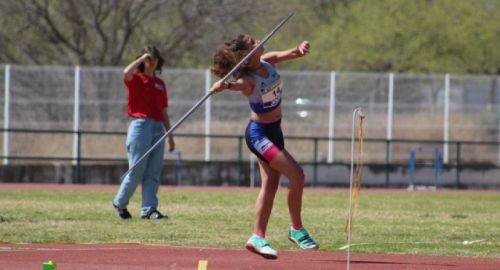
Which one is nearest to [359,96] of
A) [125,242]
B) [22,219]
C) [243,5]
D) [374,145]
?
[374,145]

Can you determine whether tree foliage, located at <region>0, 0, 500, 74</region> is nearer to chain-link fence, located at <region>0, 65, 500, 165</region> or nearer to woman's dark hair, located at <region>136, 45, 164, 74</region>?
chain-link fence, located at <region>0, 65, 500, 165</region>

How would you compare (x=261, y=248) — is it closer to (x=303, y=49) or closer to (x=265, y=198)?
(x=265, y=198)

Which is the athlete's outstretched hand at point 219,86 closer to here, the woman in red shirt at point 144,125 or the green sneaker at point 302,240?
the green sneaker at point 302,240

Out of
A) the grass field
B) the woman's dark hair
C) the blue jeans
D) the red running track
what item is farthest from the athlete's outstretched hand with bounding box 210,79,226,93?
the woman's dark hair

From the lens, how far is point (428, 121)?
32.2 m

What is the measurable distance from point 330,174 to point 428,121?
133 inches

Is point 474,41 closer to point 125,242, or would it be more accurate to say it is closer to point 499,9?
point 499,9

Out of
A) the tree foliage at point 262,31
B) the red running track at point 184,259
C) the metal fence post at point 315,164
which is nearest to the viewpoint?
the red running track at point 184,259

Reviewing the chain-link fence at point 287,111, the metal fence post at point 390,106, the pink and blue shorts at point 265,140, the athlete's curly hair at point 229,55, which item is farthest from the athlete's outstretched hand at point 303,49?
the metal fence post at point 390,106

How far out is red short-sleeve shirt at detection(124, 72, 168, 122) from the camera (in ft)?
51.8

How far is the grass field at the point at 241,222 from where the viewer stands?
13367 millimetres

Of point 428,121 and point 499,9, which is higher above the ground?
point 499,9

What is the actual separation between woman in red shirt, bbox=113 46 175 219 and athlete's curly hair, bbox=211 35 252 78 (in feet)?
13.8

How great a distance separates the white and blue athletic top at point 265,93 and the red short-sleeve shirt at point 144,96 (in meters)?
4.39
